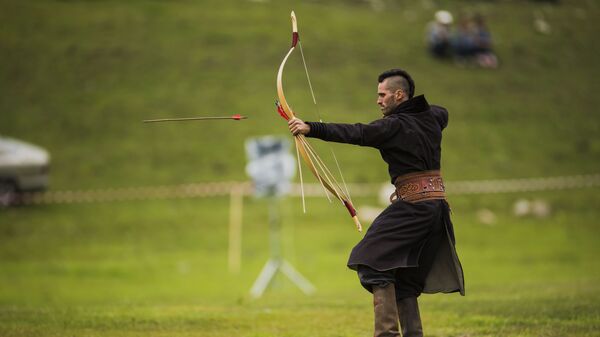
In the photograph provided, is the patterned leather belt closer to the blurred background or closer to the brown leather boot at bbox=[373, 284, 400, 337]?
the brown leather boot at bbox=[373, 284, 400, 337]

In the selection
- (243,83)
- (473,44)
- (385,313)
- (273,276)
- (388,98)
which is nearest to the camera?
(385,313)

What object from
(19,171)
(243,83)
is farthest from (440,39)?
(19,171)

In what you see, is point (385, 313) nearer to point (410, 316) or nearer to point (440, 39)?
point (410, 316)

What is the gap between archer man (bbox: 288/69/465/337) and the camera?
6207mm

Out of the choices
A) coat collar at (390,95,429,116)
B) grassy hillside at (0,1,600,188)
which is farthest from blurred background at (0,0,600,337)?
coat collar at (390,95,429,116)

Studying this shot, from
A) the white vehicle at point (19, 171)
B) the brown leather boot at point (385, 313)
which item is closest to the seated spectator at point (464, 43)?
the white vehicle at point (19, 171)

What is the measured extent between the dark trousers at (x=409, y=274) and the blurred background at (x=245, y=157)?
1.69 metres

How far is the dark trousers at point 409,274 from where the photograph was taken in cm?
625

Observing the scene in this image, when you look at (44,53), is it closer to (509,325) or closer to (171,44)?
(171,44)

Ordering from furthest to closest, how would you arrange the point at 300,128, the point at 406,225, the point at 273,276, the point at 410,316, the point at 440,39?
the point at 440,39 < the point at 273,276 < the point at 410,316 < the point at 406,225 < the point at 300,128

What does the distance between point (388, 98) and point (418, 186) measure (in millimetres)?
629

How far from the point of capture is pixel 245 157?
27688 mm

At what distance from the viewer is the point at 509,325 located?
8.36 metres

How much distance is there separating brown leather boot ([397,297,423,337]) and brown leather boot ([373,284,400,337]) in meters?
0.22
